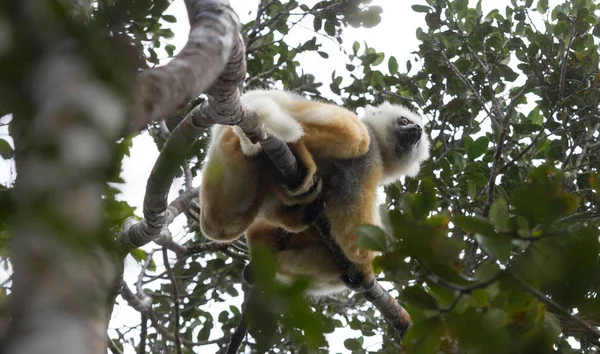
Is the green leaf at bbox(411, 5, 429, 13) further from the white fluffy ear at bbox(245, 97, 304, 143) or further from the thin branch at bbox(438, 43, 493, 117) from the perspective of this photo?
the white fluffy ear at bbox(245, 97, 304, 143)

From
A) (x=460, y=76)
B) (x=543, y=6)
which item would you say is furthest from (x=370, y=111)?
(x=543, y=6)

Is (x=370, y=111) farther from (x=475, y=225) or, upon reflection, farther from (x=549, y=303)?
(x=549, y=303)

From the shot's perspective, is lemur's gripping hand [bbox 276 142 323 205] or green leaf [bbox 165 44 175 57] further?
green leaf [bbox 165 44 175 57]

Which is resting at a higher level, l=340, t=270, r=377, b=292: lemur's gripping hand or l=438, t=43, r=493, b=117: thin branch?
l=438, t=43, r=493, b=117: thin branch

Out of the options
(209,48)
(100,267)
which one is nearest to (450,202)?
(209,48)

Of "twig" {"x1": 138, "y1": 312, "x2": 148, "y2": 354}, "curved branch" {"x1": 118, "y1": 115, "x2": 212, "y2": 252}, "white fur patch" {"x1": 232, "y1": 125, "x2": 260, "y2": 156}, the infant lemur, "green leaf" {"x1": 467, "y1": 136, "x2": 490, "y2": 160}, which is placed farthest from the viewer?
"green leaf" {"x1": 467, "y1": 136, "x2": 490, "y2": 160}

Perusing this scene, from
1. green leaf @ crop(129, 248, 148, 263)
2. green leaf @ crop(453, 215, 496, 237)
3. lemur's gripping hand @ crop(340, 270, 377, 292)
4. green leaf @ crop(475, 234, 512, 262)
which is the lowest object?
green leaf @ crop(475, 234, 512, 262)

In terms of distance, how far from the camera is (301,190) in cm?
412

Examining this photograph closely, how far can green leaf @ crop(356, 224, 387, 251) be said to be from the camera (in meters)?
2.14

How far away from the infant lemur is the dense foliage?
50 centimetres

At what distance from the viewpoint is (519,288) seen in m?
1.83

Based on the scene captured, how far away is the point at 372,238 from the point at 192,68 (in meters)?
0.94

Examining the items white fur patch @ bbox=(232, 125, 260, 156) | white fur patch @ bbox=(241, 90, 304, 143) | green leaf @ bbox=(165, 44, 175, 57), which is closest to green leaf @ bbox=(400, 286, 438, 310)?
white fur patch @ bbox=(241, 90, 304, 143)

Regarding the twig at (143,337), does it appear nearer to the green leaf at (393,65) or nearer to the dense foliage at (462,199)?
the dense foliage at (462,199)
